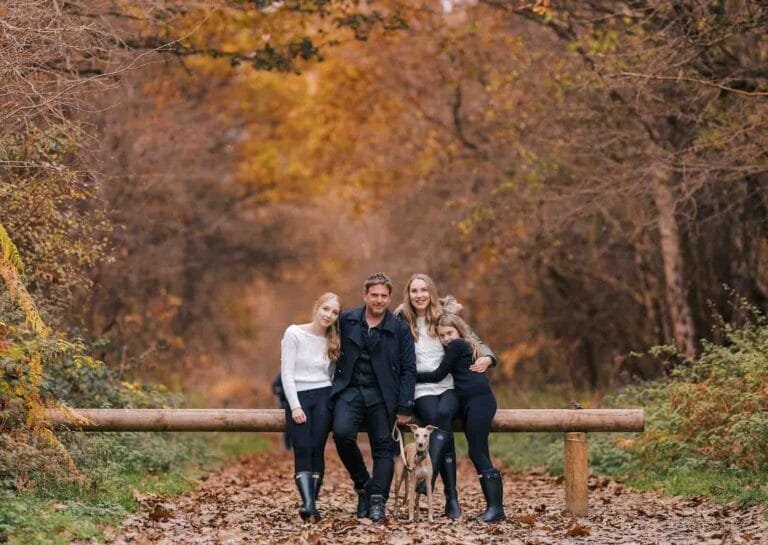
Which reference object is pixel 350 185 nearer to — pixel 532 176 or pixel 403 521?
pixel 532 176

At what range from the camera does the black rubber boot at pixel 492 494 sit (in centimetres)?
983

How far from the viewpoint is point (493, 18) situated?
22.3 metres

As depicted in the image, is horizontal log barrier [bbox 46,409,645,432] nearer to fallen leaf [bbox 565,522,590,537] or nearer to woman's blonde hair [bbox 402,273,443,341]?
woman's blonde hair [bbox 402,273,443,341]

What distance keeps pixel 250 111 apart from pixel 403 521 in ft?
72.1

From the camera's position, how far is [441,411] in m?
9.91

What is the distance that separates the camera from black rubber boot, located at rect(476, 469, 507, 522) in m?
9.83

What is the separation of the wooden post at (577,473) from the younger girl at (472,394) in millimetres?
676

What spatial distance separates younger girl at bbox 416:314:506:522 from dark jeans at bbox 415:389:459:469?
10cm

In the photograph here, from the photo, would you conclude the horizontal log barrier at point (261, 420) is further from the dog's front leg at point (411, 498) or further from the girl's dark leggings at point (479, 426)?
the dog's front leg at point (411, 498)

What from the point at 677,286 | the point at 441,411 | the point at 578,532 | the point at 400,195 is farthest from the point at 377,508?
the point at 400,195

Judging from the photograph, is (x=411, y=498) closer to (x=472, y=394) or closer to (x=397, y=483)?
(x=397, y=483)

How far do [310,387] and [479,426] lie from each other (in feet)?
4.77

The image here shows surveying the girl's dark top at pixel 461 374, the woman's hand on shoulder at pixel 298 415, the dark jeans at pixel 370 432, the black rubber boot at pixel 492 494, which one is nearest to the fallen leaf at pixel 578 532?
the black rubber boot at pixel 492 494

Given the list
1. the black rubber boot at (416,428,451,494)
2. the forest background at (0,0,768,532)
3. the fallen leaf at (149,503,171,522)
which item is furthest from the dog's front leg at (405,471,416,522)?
the forest background at (0,0,768,532)
